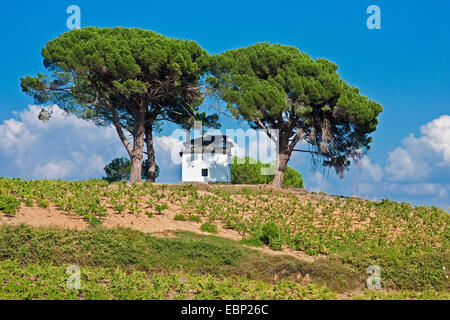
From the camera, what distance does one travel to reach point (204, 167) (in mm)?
37094

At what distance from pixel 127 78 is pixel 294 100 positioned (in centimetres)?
1107

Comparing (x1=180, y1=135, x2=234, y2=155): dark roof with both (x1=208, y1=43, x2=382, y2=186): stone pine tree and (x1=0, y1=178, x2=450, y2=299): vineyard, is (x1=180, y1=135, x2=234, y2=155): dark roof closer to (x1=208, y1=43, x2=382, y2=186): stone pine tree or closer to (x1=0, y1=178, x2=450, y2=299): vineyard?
(x1=208, y1=43, x2=382, y2=186): stone pine tree

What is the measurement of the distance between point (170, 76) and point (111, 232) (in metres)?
17.5

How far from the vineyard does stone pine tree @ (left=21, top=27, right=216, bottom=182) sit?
9099mm

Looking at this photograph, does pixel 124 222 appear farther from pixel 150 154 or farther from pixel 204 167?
pixel 204 167

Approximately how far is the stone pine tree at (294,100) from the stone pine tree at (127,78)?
2.52m

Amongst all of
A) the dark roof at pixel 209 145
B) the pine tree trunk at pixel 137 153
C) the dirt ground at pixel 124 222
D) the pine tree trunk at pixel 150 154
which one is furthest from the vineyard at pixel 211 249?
the dark roof at pixel 209 145

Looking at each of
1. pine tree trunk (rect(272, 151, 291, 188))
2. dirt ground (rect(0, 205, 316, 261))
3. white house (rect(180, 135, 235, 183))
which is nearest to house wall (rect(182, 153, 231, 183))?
white house (rect(180, 135, 235, 183))

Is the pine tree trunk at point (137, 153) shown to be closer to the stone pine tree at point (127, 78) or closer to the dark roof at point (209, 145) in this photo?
the stone pine tree at point (127, 78)

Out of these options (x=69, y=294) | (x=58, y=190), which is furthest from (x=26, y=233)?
(x=58, y=190)

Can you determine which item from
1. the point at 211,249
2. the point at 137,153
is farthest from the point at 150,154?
the point at 211,249

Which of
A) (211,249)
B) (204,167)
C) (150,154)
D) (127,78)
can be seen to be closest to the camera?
(211,249)
